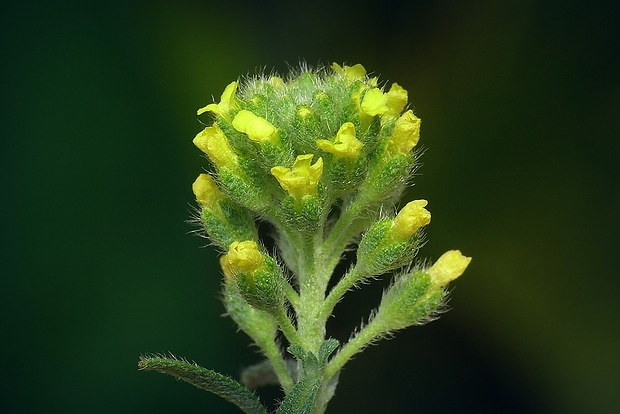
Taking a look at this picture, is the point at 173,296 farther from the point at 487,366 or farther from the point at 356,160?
the point at 356,160

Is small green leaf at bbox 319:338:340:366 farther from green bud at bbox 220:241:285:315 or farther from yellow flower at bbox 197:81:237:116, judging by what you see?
yellow flower at bbox 197:81:237:116

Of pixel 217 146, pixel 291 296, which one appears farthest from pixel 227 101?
pixel 291 296

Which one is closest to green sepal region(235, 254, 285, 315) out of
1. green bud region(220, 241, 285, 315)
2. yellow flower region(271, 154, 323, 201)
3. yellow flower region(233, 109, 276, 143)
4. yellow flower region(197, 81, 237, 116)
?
green bud region(220, 241, 285, 315)

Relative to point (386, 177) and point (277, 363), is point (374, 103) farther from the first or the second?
point (277, 363)

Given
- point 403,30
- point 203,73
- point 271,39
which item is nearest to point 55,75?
point 203,73

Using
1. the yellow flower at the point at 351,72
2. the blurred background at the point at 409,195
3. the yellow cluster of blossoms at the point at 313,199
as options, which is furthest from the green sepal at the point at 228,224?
the blurred background at the point at 409,195
